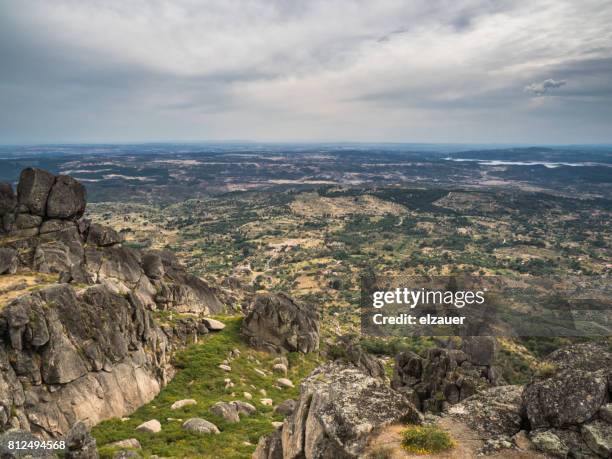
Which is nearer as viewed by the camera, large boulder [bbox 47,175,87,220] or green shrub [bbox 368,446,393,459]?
green shrub [bbox 368,446,393,459]

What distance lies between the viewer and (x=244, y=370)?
1665 inches

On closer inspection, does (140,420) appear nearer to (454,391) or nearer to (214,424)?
(214,424)

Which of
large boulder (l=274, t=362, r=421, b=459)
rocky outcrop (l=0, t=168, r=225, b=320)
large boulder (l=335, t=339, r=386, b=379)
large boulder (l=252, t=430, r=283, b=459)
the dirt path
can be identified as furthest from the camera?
large boulder (l=335, t=339, r=386, b=379)

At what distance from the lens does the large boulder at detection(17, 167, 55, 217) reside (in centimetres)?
3866

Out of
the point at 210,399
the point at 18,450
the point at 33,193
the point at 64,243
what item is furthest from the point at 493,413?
the point at 33,193

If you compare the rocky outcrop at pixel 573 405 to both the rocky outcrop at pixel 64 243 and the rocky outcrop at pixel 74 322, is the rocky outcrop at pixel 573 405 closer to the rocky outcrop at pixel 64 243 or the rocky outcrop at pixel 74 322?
the rocky outcrop at pixel 74 322

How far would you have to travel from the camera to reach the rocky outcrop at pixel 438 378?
36.1 meters

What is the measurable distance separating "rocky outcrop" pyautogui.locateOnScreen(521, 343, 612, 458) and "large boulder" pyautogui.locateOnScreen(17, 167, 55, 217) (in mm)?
43257

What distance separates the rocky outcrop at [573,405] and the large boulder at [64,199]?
139 ft

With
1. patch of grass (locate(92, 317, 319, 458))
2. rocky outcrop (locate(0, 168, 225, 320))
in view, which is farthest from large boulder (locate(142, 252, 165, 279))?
patch of grass (locate(92, 317, 319, 458))

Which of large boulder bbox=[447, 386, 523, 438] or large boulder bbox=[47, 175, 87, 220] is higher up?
large boulder bbox=[47, 175, 87, 220]

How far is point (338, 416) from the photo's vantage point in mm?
16016

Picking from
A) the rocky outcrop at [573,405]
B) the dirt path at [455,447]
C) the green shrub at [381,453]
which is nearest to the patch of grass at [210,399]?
the dirt path at [455,447]

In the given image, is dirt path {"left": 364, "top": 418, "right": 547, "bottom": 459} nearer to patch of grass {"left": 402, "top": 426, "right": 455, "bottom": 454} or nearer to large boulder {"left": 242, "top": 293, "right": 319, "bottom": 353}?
patch of grass {"left": 402, "top": 426, "right": 455, "bottom": 454}
